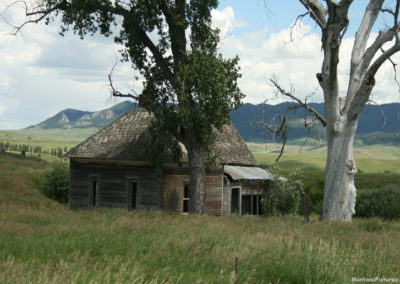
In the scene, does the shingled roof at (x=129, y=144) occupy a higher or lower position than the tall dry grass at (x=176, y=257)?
higher

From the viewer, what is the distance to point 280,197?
32188 millimetres

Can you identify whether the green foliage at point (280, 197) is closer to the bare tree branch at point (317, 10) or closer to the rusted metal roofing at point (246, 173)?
the rusted metal roofing at point (246, 173)

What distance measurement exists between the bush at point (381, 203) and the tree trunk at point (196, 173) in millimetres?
10847

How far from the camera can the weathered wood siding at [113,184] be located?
28922mm

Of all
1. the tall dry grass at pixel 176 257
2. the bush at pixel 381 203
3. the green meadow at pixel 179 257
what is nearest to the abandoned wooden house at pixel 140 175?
the bush at pixel 381 203

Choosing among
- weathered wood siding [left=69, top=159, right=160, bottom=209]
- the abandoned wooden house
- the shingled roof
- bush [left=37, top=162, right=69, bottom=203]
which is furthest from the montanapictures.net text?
bush [left=37, top=162, right=69, bottom=203]

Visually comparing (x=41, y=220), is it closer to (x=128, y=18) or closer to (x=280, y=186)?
(x=128, y=18)

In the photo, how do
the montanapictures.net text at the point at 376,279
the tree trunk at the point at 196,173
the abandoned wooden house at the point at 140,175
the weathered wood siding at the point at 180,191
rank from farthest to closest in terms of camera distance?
the abandoned wooden house at the point at 140,175, the weathered wood siding at the point at 180,191, the tree trunk at the point at 196,173, the montanapictures.net text at the point at 376,279

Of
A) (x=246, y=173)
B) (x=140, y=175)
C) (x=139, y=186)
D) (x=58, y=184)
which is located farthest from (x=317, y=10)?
(x=58, y=184)

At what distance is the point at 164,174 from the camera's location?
28516mm

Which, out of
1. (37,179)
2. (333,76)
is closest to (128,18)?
(333,76)

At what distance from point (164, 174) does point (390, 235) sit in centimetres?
1826

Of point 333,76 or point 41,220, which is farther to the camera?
point 333,76

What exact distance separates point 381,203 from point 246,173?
8.72m
